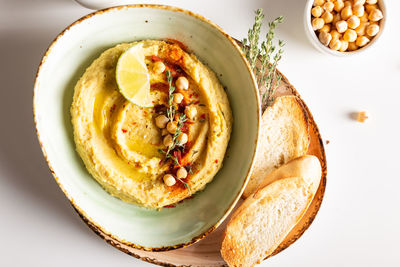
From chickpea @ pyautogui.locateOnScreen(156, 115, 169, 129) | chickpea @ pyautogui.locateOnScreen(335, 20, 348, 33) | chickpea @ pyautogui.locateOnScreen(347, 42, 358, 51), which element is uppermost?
chickpea @ pyautogui.locateOnScreen(335, 20, 348, 33)

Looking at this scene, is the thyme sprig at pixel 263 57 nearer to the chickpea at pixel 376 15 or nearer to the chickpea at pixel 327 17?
the chickpea at pixel 327 17

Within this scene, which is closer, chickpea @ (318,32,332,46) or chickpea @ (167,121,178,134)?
chickpea @ (167,121,178,134)

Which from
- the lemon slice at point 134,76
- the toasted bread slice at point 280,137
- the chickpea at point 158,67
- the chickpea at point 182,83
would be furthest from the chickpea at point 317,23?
the lemon slice at point 134,76

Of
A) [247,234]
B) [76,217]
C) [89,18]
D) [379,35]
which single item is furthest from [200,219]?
[379,35]

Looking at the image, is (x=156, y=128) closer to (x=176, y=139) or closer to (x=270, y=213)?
(x=176, y=139)

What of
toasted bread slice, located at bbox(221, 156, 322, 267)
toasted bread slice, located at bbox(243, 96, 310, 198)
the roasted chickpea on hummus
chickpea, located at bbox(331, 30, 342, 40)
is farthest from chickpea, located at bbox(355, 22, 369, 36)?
the roasted chickpea on hummus

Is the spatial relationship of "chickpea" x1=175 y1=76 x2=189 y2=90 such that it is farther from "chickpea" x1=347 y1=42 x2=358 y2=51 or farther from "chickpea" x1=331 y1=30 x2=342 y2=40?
"chickpea" x1=347 y1=42 x2=358 y2=51

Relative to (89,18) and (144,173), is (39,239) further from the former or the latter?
(89,18)
